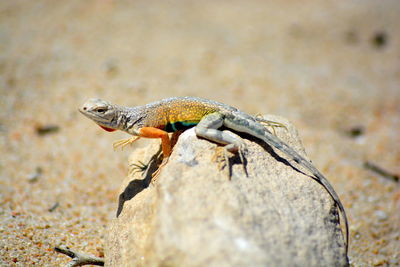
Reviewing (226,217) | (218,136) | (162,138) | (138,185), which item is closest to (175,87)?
(138,185)

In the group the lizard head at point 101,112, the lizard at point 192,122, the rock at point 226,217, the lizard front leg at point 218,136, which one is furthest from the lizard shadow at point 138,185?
the lizard front leg at point 218,136

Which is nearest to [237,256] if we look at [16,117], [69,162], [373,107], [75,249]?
[75,249]

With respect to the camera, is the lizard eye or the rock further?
the lizard eye

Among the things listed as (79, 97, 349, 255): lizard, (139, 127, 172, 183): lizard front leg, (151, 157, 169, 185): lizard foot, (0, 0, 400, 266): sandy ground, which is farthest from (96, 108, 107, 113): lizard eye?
(0, 0, 400, 266): sandy ground

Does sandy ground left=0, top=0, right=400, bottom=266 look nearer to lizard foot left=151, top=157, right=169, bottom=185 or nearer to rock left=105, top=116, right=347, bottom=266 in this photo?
lizard foot left=151, top=157, right=169, bottom=185

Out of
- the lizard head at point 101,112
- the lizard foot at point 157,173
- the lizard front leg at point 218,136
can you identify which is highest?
the lizard head at point 101,112

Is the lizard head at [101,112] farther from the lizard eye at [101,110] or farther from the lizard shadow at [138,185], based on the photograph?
the lizard shadow at [138,185]

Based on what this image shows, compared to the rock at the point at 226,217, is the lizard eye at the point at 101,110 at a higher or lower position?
higher

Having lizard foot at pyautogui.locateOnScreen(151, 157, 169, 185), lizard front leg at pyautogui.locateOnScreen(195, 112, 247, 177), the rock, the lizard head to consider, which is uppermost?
the lizard head

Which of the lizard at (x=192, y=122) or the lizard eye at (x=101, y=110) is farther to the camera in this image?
the lizard eye at (x=101, y=110)

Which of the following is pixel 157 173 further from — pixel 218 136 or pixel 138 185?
pixel 218 136
